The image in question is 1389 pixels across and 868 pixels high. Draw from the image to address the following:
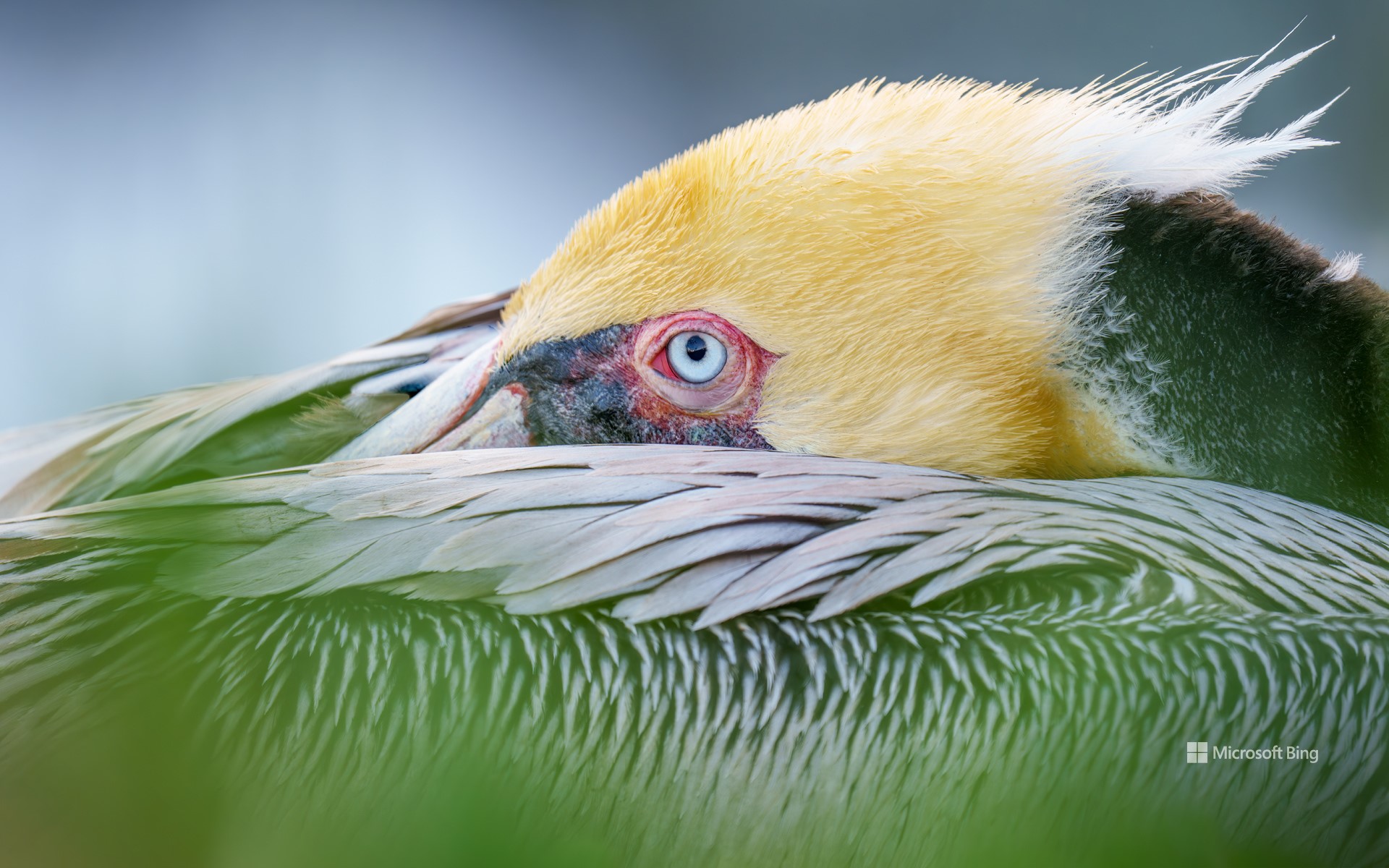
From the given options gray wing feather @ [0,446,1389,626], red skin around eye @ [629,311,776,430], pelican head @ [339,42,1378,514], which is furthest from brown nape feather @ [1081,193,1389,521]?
red skin around eye @ [629,311,776,430]

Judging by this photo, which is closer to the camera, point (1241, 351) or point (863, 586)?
point (863, 586)

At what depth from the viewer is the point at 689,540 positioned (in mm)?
472

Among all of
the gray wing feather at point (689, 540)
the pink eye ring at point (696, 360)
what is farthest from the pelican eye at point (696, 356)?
the gray wing feather at point (689, 540)

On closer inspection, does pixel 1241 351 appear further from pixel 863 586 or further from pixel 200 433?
pixel 200 433

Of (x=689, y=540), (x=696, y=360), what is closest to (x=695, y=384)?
(x=696, y=360)

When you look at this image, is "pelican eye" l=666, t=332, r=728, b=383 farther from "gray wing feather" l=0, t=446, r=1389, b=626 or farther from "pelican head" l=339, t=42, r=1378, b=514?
"gray wing feather" l=0, t=446, r=1389, b=626

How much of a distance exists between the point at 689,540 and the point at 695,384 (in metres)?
0.36

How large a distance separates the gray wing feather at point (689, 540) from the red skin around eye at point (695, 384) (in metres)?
0.25

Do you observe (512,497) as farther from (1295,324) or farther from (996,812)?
(1295,324)

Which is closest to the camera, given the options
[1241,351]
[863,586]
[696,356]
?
[863,586]

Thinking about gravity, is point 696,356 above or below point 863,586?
above

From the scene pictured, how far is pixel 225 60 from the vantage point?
441 millimetres

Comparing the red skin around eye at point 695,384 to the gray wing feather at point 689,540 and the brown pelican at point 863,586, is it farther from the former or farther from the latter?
the gray wing feather at point 689,540

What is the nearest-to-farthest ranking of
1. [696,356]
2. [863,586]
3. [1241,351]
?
1. [863,586]
2. [1241,351]
3. [696,356]
